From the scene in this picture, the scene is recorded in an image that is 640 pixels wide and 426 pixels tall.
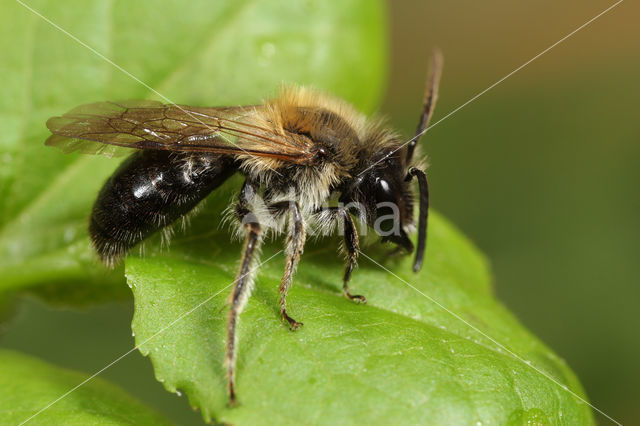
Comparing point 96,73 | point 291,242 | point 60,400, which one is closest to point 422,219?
point 291,242

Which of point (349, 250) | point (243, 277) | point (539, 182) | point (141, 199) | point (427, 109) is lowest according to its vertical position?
point (141, 199)

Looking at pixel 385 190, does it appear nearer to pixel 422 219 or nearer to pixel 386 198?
pixel 386 198

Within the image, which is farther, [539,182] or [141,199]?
[539,182]

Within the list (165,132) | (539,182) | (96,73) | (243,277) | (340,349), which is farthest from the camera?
(539,182)

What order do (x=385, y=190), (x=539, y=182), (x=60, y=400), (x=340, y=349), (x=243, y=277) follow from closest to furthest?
(x=340, y=349) → (x=60, y=400) → (x=243, y=277) → (x=385, y=190) → (x=539, y=182)

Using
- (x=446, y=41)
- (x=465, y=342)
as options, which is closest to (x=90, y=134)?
(x=465, y=342)

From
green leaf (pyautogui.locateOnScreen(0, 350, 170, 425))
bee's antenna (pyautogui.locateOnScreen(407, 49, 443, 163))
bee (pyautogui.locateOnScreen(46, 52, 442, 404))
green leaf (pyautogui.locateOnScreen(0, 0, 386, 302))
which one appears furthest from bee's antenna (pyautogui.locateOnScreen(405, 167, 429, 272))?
green leaf (pyautogui.locateOnScreen(0, 350, 170, 425))

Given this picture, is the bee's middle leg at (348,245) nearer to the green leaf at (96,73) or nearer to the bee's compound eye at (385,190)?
the bee's compound eye at (385,190)

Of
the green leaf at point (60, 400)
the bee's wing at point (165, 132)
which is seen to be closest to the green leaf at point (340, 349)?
the green leaf at point (60, 400)
